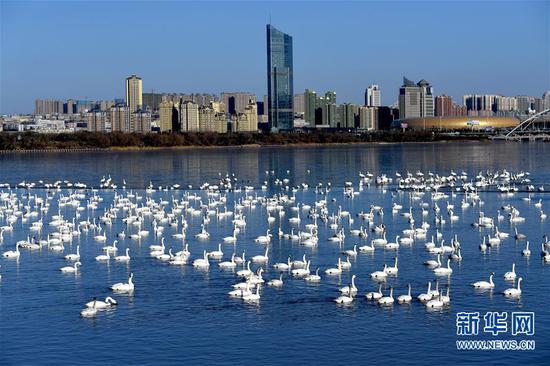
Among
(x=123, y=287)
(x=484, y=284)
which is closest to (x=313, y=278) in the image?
(x=484, y=284)

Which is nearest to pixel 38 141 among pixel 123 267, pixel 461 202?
pixel 461 202

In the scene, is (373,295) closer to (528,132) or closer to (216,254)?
(216,254)

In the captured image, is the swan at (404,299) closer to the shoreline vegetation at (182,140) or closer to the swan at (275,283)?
the swan at (275,283)

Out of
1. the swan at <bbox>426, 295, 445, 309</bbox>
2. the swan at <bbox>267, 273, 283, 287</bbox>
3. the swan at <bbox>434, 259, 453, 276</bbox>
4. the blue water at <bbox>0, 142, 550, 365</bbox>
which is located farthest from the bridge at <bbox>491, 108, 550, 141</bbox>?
the swan at <bbox>426, 295, 445, 309</bbox>

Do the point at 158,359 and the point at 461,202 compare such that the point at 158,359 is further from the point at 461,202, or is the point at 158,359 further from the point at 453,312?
the point at 461,202

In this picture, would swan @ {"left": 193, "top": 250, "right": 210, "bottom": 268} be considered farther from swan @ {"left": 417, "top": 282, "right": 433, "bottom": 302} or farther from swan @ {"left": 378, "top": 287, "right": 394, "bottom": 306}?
swan @ {"left": 417, "top": 282, "right": 433, "bottom": 302}

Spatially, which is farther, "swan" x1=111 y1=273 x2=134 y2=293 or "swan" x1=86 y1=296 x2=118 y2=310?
"swan" x1=111 y1=273 x2=134 y2=293

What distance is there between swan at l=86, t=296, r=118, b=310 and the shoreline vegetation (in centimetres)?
12572

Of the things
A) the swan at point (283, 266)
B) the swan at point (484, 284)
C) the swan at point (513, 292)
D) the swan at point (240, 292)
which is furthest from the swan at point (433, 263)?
the swan at point (240, 292)

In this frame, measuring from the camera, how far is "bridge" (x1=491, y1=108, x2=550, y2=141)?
17500 cm

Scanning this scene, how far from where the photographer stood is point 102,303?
23.0 meters

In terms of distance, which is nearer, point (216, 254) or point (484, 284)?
point (484, 284)

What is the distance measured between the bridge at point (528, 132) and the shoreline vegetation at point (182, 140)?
5229 mm

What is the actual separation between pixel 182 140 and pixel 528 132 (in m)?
67.5
